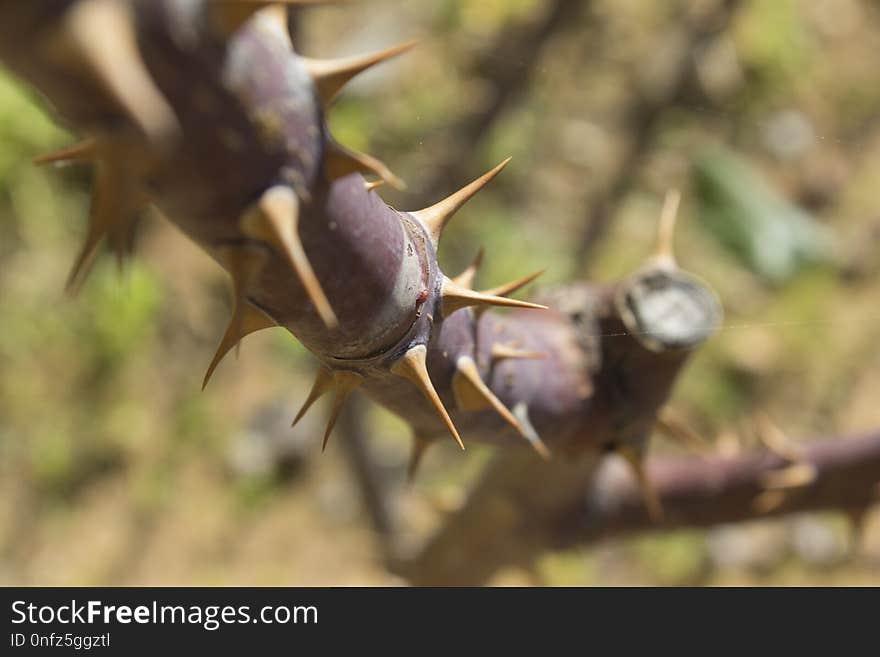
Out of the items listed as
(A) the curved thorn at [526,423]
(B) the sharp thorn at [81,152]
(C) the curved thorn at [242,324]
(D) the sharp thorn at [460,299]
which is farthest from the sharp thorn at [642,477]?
(B) the sharp thorn at [81,152]

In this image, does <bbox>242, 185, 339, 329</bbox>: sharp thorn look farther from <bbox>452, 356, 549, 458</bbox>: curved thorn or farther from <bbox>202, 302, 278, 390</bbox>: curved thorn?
<bbox>452, 356, 549, 458</bbox>: curved thorn

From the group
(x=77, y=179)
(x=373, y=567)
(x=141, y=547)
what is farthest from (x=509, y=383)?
(x=77, y=179)

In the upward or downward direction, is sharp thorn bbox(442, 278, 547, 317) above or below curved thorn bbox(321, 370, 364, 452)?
above

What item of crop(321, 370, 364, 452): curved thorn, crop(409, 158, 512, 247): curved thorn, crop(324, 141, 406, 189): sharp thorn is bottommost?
crop(321, 370, 364, 452): curved thorn

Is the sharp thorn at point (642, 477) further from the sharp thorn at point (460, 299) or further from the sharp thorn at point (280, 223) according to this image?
the sharp thorn at point (280, 223)

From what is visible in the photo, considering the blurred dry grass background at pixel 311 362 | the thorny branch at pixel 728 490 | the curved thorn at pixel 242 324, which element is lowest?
the thorny branch at pixel 728 490

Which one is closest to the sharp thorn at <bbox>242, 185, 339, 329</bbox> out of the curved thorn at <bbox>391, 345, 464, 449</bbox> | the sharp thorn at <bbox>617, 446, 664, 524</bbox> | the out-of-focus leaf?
the curved thorn at <bbox>391, 345, 464, 449</bbox>
